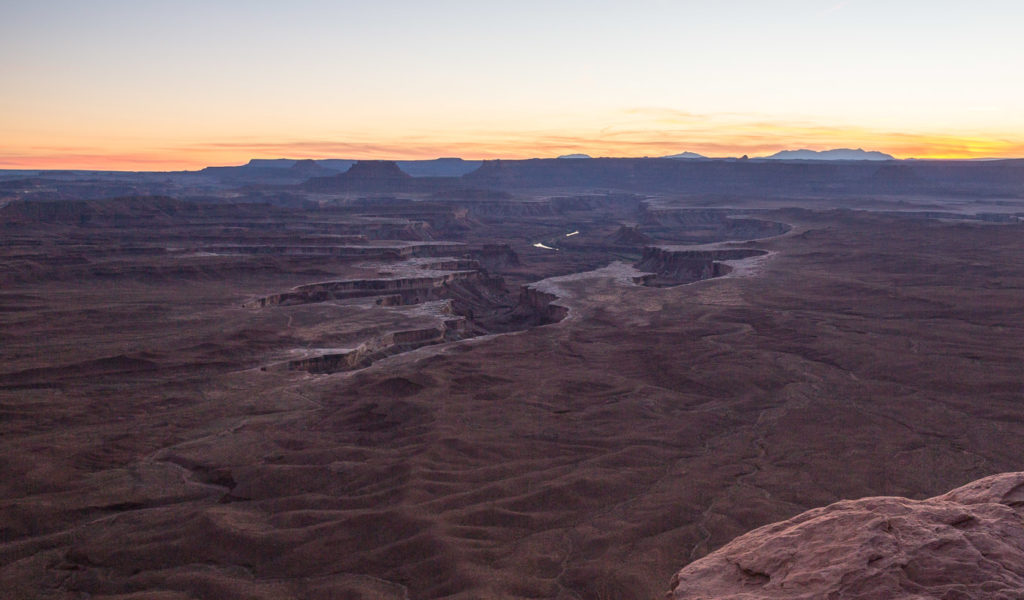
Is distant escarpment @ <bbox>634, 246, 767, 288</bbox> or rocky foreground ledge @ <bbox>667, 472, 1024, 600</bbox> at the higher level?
rocky foreground ledge @ <bbox>667, 472, 1024, 600</bbox>

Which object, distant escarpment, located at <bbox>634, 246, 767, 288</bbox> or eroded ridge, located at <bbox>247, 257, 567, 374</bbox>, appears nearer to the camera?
eroded ridge, located at <bbox>247, 257, 567, 374</bbox>

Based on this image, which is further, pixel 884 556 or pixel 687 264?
pixel 687 264

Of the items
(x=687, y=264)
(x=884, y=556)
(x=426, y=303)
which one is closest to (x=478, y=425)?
(x=884, y=556)

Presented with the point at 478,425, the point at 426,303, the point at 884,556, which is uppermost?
the point at 884,556

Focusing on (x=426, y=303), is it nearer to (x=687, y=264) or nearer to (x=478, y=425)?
(x=478, y=425)

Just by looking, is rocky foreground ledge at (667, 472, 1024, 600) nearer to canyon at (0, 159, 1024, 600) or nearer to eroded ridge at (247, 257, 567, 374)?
canyon at (0, 159, 1024, 600)

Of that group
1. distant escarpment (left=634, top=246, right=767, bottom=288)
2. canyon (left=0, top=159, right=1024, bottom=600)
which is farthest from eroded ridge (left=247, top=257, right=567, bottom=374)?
distant escarpment (left=634, top=246, right=767, bottom=288)
